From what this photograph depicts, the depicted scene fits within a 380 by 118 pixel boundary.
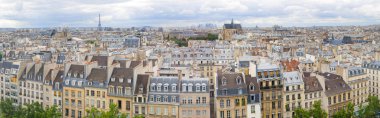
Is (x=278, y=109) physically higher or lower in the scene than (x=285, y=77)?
lower

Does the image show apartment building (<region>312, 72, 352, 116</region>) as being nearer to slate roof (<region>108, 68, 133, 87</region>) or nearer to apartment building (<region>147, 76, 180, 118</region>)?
apartment building (<region>147, 76, 180, 118</region>)

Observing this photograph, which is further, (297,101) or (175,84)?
(297,101)

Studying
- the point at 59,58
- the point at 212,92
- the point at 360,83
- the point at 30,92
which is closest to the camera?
the point at 212,92

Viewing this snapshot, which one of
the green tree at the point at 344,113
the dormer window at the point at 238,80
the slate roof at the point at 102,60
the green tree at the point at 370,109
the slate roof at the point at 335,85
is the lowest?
the green tree at the point at 370,109

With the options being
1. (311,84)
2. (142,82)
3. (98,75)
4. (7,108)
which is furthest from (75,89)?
(311,84)

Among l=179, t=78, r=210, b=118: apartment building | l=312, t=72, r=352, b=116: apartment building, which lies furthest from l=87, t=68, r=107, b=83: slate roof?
l=312, t=72, r=352, b=116: apartment building

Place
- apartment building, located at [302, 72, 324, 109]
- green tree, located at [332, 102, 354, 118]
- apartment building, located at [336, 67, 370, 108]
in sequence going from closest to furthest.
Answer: green tree, located at [332, 102, 354, 118]
apartment building, located at [302, 72, 324, 109]
apartment building, located at [336, 67, 370, 108]

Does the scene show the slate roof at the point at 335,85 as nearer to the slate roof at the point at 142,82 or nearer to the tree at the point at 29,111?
the slate roof at the point at 142,82

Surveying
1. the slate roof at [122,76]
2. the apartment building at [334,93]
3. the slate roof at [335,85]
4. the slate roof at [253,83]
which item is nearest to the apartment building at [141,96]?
the slate roof at [122,76]

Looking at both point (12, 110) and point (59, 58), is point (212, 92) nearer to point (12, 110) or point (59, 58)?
point (12, 110)

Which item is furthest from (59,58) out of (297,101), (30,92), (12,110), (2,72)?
(297,101)

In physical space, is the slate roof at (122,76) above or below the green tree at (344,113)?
above
